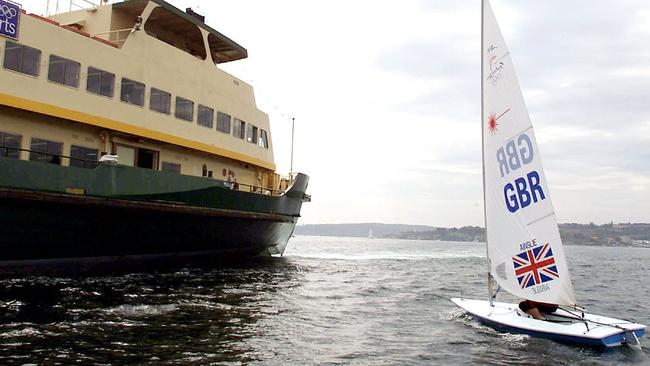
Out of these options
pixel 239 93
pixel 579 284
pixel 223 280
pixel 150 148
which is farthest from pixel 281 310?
pixel 579 284

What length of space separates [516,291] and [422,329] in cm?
198

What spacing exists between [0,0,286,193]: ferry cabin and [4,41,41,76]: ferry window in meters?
0.03

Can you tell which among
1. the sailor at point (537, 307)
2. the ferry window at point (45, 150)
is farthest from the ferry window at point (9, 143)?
the sailor at point (537, 307)

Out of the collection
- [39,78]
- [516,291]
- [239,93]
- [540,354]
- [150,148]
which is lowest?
[540,354]

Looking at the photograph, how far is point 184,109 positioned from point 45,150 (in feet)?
17.2

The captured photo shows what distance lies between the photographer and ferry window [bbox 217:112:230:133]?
1931 cm

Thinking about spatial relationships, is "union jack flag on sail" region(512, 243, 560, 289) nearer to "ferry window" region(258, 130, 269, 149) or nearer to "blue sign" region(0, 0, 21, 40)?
"blue sign" region(0, 0, 21, 40)

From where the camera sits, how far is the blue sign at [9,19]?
12.1 metres

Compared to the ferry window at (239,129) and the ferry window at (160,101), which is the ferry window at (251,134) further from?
the ferry window at (160,101)

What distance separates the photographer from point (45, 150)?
43.7ft

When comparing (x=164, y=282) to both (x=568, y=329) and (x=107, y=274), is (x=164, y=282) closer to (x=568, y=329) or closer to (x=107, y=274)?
(x=107, y=274)

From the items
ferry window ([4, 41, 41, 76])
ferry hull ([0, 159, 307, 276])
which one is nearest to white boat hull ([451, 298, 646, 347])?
ferry hull ([0, 159, 307, 276])

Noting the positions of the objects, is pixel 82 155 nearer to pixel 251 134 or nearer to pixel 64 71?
pixel 64 71

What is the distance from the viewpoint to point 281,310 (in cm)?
1070
